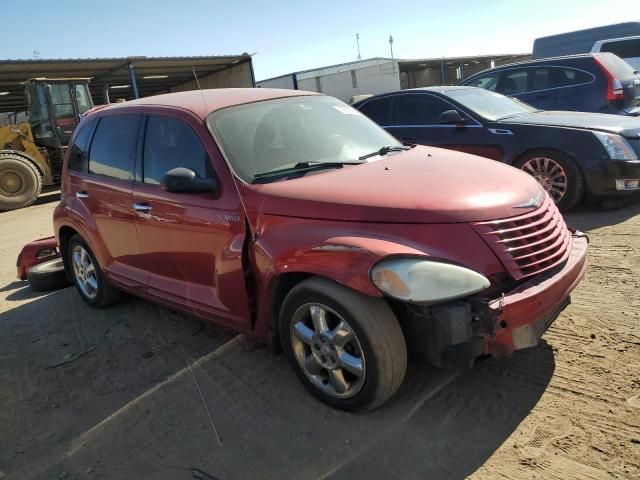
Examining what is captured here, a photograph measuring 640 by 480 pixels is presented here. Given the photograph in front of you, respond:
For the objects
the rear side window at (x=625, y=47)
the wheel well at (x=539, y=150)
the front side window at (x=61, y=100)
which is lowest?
the wheel well at (x=539, y=150)

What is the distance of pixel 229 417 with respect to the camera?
3057 millimetres

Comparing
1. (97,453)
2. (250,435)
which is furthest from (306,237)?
(97,453)

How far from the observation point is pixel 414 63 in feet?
125

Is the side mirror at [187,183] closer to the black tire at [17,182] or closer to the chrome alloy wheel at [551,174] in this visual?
the chrome alloy wheel at [551,174]

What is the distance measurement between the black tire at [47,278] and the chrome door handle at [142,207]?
7.95 ft

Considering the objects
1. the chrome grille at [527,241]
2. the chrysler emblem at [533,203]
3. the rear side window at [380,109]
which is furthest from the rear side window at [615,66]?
the chrome grille at [527,241]

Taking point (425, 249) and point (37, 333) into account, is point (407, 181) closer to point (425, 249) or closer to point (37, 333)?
point (425, 249)

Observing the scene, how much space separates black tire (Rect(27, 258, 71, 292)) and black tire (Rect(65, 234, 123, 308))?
29.7 inches

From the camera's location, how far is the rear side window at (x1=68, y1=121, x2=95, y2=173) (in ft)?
15.8

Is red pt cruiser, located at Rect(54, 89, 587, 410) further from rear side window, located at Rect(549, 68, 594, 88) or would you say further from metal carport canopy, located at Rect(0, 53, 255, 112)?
metal carport canopy, located at Rect(0, 53, 255, 112)

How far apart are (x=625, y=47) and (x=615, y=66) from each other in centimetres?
639

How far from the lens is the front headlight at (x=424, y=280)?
98.2 inches

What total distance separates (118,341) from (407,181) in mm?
2727

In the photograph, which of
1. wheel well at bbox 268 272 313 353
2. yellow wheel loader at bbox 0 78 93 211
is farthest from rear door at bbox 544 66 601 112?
yellow wheel loader at bbox 0 78 93 211
